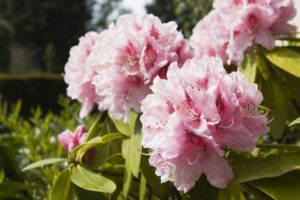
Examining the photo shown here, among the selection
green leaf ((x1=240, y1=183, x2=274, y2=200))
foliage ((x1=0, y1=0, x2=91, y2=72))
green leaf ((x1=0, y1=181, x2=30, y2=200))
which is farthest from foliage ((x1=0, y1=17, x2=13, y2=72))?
green leaf ((x1=240, y1=183, x2=274, y2=200))

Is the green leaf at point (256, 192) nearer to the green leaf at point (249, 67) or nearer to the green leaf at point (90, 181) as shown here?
the green leaf at point (90, 181)

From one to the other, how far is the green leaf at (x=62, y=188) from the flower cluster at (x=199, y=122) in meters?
0.42

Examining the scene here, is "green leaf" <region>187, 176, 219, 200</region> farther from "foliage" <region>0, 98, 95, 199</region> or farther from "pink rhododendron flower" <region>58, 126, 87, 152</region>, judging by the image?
"foliage" <region>0, 98, 95, 199</region>

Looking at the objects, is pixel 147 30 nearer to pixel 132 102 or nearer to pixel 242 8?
pixel 132 102

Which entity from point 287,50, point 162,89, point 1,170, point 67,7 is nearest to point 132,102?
point 162,89

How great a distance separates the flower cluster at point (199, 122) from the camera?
1180 millimetres

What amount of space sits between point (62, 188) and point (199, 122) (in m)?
0.56

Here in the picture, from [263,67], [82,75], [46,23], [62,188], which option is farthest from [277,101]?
[46,23]

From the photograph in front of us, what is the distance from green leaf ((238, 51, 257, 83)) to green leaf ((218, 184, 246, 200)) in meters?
0.52

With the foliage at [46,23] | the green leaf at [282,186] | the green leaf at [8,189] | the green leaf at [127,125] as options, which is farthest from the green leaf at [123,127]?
the foliage at [46,23]

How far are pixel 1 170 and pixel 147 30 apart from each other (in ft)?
3.26

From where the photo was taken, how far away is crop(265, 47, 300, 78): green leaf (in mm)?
1743

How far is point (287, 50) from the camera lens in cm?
182

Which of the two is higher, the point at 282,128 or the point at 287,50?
the point at 287,50
